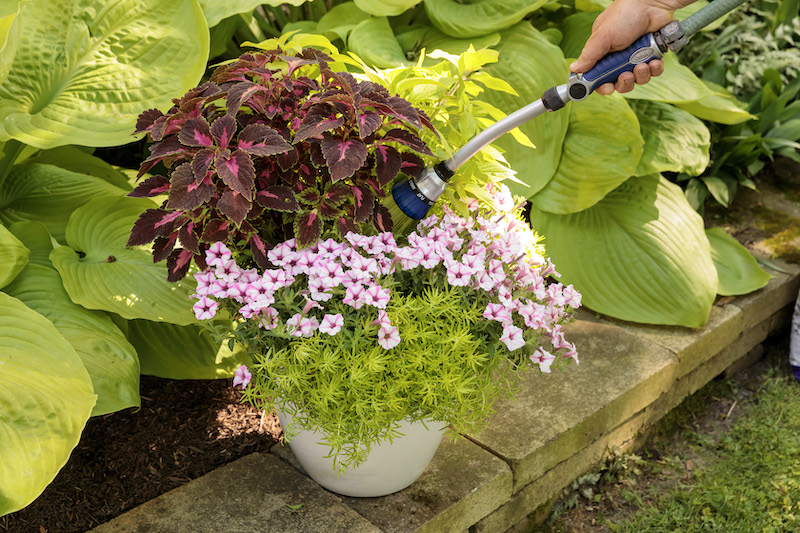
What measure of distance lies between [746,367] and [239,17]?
80.9 inches

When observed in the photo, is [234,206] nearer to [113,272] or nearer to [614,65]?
[113,272]

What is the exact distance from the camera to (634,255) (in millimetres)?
2457

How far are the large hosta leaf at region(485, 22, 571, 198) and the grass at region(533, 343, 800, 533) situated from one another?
2.76 ft

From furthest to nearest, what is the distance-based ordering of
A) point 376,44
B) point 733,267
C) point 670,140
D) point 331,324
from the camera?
point 733,267 → point 670,140 → point 376,44 → point 331,324

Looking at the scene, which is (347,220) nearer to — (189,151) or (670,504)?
(189,151)

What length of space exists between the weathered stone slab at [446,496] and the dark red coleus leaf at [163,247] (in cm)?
58

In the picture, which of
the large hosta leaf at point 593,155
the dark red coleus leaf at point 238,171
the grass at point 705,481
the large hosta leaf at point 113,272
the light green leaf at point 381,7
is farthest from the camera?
the large hosta leaf at point 593,155

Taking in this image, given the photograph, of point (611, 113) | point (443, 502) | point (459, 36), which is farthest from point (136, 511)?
point (611, 113)

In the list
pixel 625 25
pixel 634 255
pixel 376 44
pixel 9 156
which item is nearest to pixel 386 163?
pixel 625 25

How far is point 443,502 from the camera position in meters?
1.63

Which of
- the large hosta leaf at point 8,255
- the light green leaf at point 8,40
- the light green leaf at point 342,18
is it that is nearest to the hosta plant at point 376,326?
the large hosta leaf at point 8,255

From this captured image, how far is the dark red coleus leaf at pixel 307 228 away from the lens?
1404 mm

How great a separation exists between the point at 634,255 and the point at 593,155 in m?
0.35

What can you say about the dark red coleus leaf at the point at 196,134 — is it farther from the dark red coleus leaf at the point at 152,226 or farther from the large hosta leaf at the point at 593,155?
the large hosta leaf at the point at 593,155
